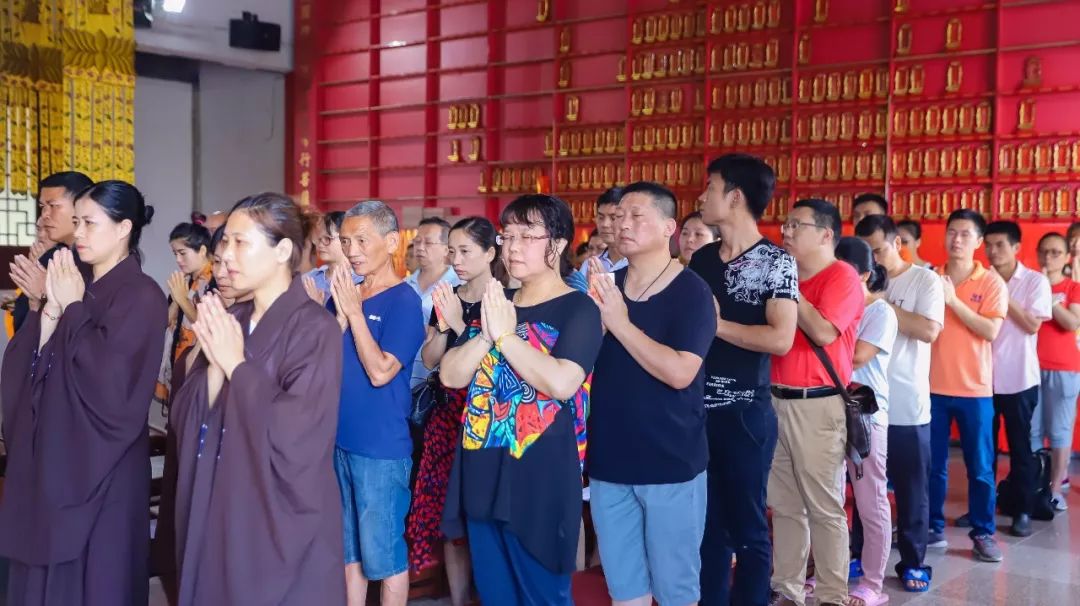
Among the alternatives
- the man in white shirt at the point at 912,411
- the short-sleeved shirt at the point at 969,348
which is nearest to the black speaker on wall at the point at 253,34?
the short-sleeved shirt at the point at 969,348

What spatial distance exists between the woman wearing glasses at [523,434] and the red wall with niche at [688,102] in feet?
19.6

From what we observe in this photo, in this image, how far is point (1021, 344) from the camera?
16.9ft

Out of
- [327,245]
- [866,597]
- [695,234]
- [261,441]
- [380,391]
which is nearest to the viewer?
[261,441]

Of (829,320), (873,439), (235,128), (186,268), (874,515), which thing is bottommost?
(874,515)

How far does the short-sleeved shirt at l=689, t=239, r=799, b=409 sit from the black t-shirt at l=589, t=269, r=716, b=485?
39cm

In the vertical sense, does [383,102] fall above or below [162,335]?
above

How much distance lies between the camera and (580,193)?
1013cm

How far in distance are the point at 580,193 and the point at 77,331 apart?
25.1ft

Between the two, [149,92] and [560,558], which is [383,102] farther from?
[560,558]

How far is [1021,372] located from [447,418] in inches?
128

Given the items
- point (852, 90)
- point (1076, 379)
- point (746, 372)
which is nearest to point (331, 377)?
point (746, 372)

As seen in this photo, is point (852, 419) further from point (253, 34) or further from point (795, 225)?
point (253, 34)

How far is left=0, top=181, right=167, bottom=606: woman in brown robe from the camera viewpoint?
8.95 ft

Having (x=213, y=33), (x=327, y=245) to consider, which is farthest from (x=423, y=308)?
(x=213, y=33)
